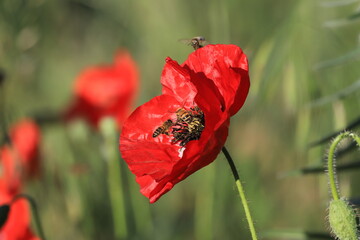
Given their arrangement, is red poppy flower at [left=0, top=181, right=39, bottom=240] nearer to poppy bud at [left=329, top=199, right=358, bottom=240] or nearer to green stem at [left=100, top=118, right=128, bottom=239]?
green stem at [left=100, top=118, right=128, bottom=239]

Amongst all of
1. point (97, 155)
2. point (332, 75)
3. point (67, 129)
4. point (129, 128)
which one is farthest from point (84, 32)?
point (129, 128)

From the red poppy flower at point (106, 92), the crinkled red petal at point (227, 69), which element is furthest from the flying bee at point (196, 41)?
the red poppy flower at point (106, 92)

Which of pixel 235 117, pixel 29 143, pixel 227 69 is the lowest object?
pixel 235 117

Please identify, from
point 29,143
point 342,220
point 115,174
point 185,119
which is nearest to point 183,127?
point 185,119

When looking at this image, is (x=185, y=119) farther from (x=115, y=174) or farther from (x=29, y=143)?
(x=29, y=143)

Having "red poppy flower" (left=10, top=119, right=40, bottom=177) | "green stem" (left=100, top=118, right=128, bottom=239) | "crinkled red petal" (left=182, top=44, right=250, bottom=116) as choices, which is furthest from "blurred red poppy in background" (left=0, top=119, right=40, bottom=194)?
"crinkled red petal" (left=182, top=44, right=250, bottom=116)
